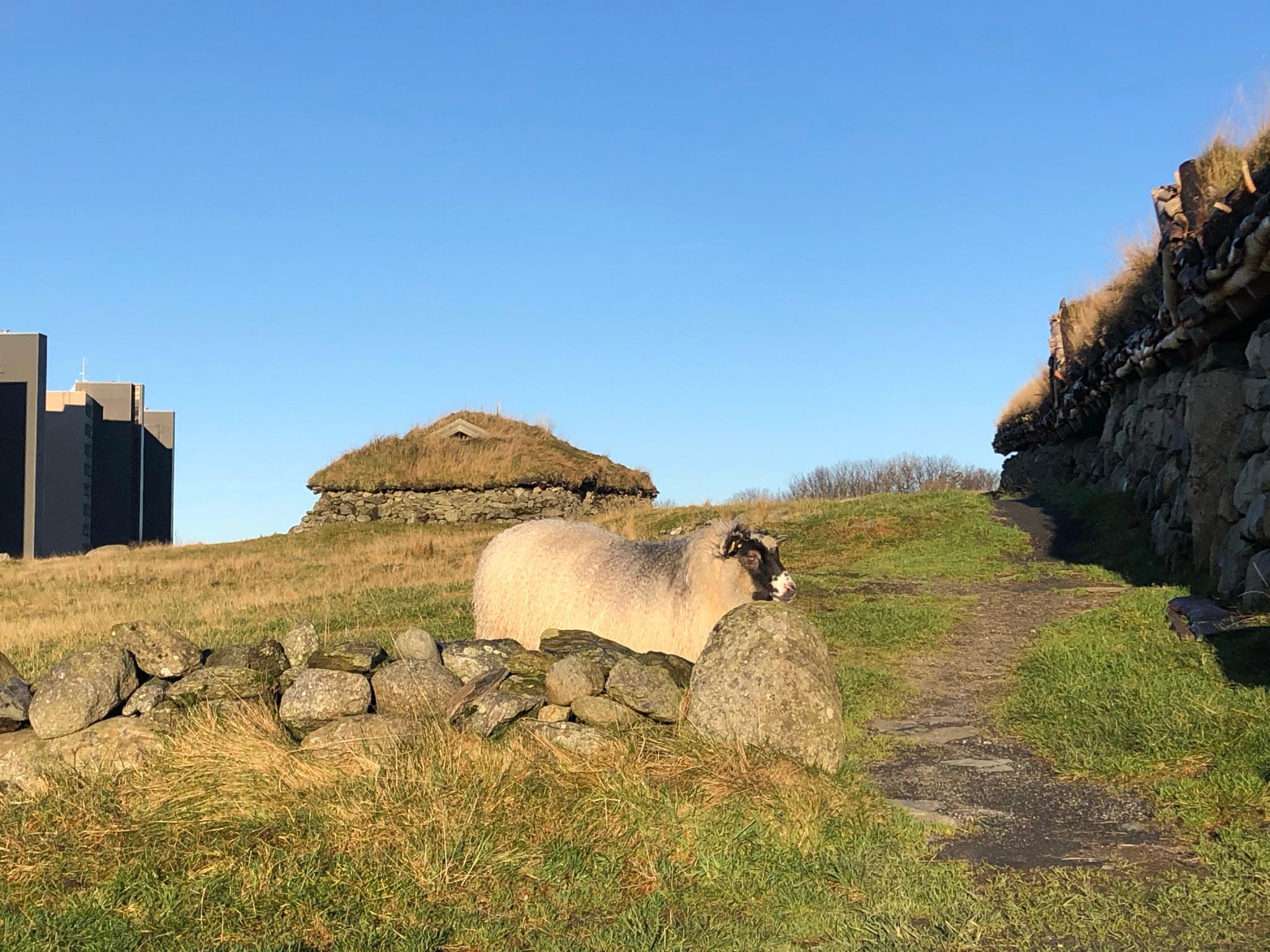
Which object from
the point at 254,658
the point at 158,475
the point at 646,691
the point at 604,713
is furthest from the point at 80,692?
the point at 158,475

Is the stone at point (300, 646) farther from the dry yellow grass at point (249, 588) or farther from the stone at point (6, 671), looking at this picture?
the dry yellow grass at point (249, 588)

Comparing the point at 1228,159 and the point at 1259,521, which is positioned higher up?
the point at 1228,159

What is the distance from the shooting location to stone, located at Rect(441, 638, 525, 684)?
8.96m

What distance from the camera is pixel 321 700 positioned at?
818 cm

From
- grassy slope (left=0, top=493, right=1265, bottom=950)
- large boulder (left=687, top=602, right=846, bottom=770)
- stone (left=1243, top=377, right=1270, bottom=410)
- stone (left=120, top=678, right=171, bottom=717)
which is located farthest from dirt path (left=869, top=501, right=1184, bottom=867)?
stone (left=120, top=678, right=171, bottom=717)

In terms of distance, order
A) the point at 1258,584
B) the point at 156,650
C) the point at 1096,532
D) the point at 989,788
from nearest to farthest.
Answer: the point at 989,788
the point at 156,650
the point at 1258,584
the point at 1096,532

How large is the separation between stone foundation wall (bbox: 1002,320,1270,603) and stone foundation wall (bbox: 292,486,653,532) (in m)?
23.9

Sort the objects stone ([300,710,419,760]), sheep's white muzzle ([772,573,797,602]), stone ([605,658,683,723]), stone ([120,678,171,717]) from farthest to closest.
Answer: sheep's white muzzle ([772,573,797,602])
stone ([120,678,171,717])
stone ([605,658,683,723])
stone ([300,710,419,760])

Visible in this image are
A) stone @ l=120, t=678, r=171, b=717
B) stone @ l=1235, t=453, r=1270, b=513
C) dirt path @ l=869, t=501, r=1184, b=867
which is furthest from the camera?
stone @ l=1235, t=453, r=1270, b=513

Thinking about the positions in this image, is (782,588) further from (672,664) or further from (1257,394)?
(1257,394)

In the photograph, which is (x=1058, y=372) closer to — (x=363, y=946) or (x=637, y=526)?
(x=637, y=526)

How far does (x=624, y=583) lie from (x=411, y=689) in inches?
120

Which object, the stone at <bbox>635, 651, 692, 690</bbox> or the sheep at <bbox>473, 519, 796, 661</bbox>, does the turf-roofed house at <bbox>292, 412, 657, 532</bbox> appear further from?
the stone at <bbox>635, 651, 692, 690</bbox>

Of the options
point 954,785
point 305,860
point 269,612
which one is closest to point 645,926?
point 305,860
